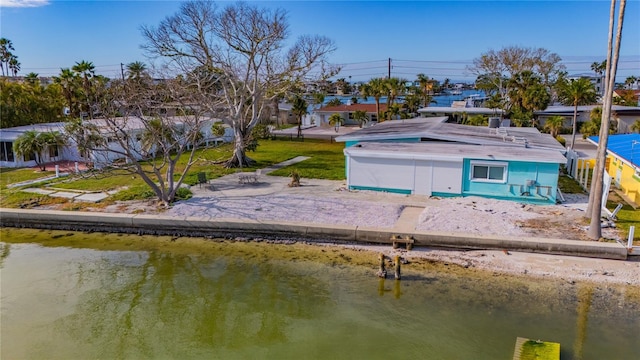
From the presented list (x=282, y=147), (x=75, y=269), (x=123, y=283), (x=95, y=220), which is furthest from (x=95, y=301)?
(x=282, y=147)

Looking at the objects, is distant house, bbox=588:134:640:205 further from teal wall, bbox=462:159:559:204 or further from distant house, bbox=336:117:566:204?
teal wall, bbox=462:159:559:204

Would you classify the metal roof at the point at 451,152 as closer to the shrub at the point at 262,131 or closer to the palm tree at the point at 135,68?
the shrub at the point at 262,131

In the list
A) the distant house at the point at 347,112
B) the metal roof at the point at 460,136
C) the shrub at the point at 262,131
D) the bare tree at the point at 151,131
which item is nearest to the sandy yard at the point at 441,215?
the bare tree at the point at 151,131

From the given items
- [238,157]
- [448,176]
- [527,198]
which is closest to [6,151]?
[238,157]

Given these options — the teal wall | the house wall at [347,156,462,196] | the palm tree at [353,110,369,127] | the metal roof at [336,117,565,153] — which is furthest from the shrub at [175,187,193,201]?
the palm tree at [353,110,369,127]

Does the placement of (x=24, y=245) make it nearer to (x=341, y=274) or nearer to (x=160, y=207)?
(x=160, y=207)

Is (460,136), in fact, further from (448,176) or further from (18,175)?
(18,175)
